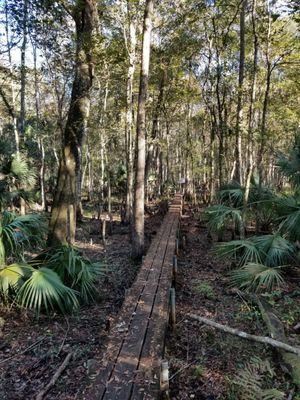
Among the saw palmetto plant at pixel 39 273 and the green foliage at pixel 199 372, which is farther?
the saw palmetto plant at pixel 39 273

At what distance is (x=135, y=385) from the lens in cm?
351

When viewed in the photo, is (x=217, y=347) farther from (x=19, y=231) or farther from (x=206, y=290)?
(x=19, y=231)

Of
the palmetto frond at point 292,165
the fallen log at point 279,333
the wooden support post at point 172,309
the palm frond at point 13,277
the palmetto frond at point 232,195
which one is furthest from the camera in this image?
the palmetto frond at point 232,195

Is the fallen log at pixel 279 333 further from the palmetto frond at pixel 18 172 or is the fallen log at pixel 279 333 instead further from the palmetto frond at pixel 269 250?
the palmetto frond at pixel 18 172

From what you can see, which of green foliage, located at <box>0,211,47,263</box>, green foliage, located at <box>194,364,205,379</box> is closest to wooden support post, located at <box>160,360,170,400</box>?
green foliage, located at <box>194,364,205,379</box>

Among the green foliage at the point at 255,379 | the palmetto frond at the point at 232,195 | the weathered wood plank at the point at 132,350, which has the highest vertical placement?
the palmetto frond at the point at 232,195

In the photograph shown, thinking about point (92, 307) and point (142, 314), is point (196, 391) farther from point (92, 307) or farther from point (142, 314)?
point (92, 307)

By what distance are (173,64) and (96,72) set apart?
699cm

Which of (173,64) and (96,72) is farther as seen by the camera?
(173,64)

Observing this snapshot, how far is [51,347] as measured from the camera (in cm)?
A: 500

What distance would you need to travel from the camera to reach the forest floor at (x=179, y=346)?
13.5 feet

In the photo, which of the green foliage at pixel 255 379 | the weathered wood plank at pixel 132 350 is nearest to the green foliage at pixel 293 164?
the weathered wood plank at pixel 132 350

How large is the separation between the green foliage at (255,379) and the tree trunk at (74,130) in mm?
5273

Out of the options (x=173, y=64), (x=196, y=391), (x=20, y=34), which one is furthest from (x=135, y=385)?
(x=173, y=64)
